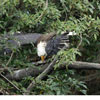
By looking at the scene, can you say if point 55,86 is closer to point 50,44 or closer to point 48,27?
point 50,44

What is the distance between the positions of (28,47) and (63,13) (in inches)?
27.0

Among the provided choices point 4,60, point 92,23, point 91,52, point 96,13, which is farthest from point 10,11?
point 91,52

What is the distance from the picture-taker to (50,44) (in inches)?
119

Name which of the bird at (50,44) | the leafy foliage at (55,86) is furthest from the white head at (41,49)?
the leafy foliage at (55,86)

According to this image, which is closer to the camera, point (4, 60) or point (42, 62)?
point (4, 60)

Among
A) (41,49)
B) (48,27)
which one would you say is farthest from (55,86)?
(48,27)

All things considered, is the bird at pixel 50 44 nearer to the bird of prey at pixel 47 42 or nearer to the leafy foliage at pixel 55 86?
the bird of prey at pixel 47 42

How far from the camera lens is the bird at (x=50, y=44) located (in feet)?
9.70

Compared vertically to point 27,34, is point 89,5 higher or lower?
higher

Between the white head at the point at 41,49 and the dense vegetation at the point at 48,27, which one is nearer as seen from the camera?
the dense vegetation at the point at 48,27

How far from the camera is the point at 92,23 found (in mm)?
2705

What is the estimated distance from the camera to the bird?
2955 millimetres
